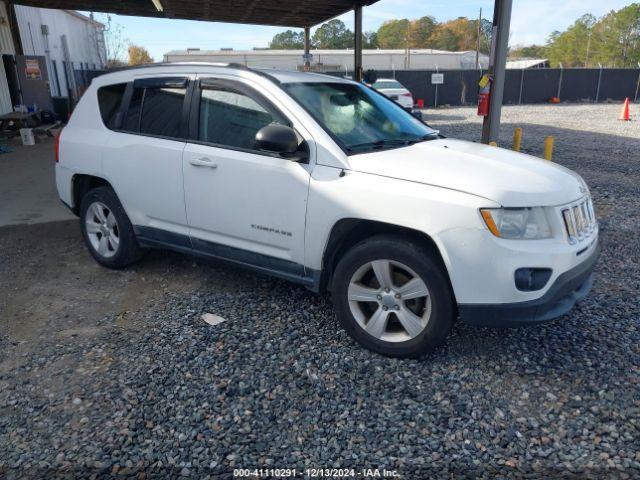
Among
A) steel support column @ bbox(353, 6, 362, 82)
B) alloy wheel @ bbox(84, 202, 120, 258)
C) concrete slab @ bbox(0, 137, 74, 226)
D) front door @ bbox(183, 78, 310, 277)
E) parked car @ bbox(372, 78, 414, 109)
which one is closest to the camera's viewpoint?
front door @ bbox(183, 78, 310, 277)

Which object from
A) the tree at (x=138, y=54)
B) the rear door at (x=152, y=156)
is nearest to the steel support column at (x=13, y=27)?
the rear door at (x=152, y=156)

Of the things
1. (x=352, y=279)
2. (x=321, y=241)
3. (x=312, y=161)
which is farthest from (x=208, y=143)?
(x=352, y=279)

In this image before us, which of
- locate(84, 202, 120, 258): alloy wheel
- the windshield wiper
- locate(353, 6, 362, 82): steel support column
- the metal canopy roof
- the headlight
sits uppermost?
the metal canopy roof

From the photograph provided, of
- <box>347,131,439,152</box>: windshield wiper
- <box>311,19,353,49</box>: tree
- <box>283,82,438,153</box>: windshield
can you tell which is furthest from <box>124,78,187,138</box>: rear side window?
<box>311,19,353,49</box>: tree

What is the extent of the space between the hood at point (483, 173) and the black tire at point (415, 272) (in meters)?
0.42

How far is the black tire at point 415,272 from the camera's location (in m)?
3.05

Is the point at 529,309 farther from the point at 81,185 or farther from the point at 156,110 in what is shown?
the point at 81,185

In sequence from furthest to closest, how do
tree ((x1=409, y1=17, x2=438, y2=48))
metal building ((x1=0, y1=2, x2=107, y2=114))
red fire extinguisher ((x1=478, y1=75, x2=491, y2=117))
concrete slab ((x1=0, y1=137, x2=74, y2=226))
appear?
tree ((x1=409, y1=17, x2=438, y2=48)), metal building ((x1=0, y1=2, x2=107, y2=114)), red fire extinguisher ((x1=478, y1=75, x2=491, y2=117)), concrete slab ((x1=0, y1=137, x2=74, y2=226))

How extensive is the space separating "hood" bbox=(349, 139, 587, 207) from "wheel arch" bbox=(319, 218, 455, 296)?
33 centimetres

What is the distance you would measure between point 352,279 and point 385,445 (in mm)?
1090

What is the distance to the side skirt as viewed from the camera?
11.8 ft

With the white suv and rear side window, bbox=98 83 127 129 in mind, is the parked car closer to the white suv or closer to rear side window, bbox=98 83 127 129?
rear side window, bbox=98 83 127 129

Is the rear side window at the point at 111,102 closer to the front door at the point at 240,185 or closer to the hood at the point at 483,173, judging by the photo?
the front door at the point at 240,185

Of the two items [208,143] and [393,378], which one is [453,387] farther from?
[208,143]
